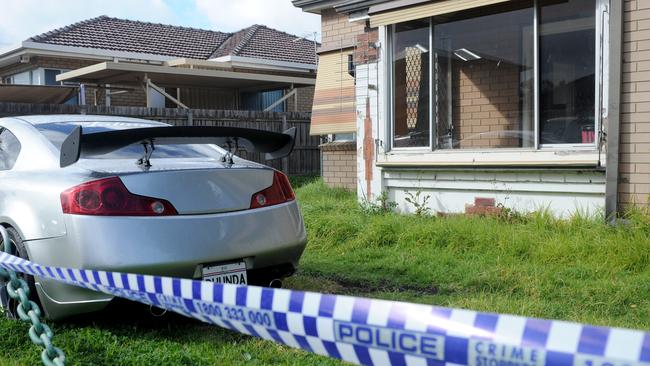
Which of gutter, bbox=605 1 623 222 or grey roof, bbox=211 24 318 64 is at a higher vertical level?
grey roof, bbox=211 24 318 64

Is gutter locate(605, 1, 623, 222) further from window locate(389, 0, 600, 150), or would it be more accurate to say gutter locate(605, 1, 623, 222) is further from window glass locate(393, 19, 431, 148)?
window glass locate(393, 19, 431, 148)

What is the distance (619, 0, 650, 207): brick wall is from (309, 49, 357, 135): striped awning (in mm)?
5352

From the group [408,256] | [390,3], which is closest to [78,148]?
[408,256]

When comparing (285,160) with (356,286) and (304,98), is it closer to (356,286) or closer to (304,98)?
(304,98)

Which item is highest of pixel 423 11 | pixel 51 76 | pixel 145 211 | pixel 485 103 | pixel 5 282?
pixel 51 76

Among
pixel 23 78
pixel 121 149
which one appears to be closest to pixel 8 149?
pixel 121 149

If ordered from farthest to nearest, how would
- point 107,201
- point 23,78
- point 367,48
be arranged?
point 23,78
point 367,48
point 107,201

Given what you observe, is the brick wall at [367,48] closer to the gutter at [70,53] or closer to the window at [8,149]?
the window at [8,149]

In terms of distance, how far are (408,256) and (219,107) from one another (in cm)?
1492

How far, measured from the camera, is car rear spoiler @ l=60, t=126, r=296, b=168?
143 inches

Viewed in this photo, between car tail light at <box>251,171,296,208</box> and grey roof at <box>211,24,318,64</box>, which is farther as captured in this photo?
grey roof at <box>211,24,318,64</box>

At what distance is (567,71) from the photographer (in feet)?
21.8

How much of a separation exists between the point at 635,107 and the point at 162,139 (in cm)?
443

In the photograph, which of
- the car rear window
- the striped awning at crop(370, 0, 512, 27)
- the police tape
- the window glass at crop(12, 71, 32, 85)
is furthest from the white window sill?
the window glass at crop(12, 71, 32, 85)
